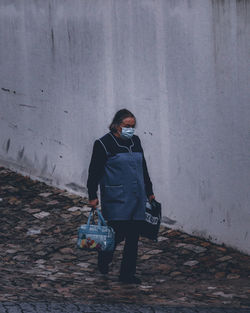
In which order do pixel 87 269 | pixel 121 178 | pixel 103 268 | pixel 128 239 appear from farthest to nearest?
pixel 87 269 < pixel 103 268 < pixel 128 239 < pixel 121 178

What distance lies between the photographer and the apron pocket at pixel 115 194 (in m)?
7.24

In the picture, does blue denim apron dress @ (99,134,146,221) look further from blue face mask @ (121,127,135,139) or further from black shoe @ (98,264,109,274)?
black shoe @ (98,264,109,274)

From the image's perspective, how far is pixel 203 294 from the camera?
283 inches

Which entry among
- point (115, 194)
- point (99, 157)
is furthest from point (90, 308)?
point (99, 157)

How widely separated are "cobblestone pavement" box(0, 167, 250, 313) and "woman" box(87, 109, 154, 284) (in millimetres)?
642

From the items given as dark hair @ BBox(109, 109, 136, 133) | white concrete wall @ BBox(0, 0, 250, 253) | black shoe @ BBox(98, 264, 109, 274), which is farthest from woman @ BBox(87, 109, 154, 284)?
white concrete wall @ BBox(0, 0, 250, 253)

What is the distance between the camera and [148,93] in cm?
924

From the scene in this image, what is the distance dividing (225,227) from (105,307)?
252cm

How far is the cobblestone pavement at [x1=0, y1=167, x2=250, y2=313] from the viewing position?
6.74 m

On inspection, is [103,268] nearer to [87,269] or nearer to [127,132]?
[87,269]

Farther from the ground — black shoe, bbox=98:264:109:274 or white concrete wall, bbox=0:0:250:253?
white concrete wall, bbox=0:0:250:253

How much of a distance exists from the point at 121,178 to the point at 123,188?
99 mm

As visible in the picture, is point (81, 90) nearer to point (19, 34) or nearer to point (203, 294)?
point (19, 34)

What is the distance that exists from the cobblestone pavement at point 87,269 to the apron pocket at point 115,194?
2.87 feet
